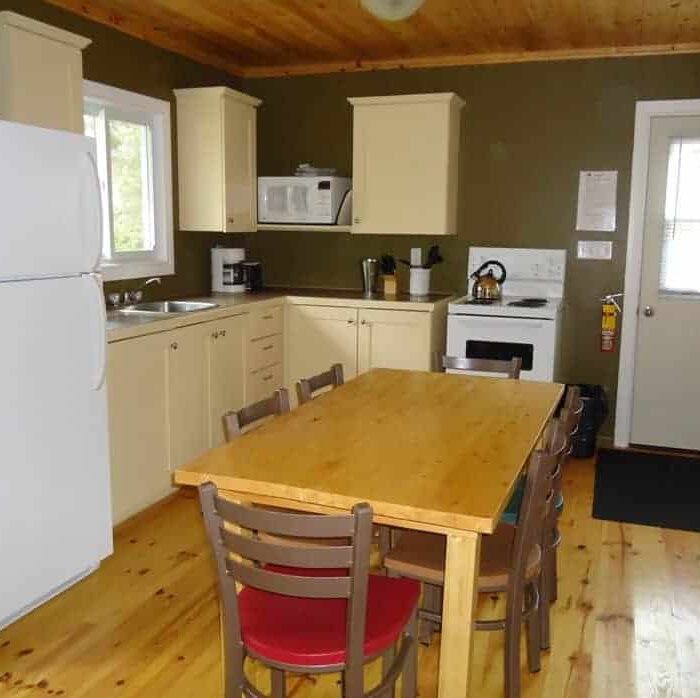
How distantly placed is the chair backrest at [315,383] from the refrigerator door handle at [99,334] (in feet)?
2.38

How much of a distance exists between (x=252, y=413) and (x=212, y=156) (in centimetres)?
263

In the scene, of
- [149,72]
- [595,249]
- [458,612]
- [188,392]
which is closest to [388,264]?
[595,249]

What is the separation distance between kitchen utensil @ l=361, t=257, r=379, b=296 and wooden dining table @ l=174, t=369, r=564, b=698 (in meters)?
2.34

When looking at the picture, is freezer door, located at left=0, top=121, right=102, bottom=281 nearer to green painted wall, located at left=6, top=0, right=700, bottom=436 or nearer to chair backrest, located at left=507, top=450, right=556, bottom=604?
green painted wall, located at left=6, top=0, right=700, bottom=436

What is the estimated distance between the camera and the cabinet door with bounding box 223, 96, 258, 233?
4.43m

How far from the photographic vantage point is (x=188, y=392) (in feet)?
12.1

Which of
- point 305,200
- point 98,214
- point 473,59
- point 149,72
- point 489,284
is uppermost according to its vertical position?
point 473,59

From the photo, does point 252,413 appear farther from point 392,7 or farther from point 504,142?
point 504,142

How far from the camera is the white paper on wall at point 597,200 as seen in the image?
14.6ft

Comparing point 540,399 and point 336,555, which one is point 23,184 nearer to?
point 336,555

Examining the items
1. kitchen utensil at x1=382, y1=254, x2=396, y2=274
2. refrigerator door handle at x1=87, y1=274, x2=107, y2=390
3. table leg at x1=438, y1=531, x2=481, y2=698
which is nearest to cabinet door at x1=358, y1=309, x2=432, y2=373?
kitchen utensil at x1=382, y1=254, x2=396, y2=274

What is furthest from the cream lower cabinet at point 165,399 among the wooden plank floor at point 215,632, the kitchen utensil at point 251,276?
the kitchen utensil at point 251,276

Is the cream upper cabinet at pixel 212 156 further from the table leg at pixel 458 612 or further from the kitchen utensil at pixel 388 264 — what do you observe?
the table leg at pixel 458 612

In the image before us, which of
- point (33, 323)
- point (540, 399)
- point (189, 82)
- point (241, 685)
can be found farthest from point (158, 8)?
point (241, 685)
